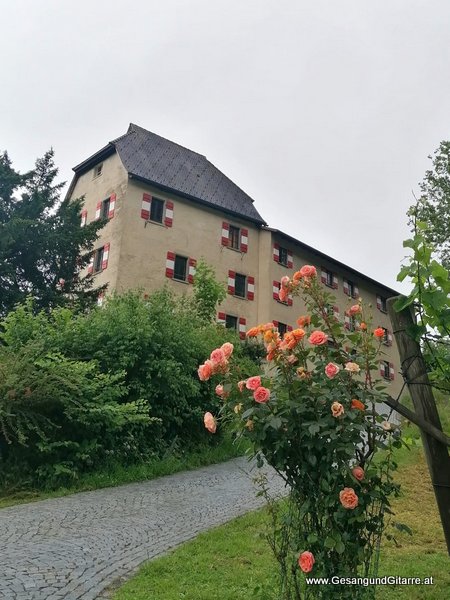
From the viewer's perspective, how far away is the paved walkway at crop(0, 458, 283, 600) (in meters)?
4.71

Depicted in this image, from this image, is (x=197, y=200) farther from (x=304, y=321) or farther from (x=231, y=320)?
(x=304, y=321)

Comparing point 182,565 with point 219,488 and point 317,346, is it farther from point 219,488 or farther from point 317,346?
point 219,488

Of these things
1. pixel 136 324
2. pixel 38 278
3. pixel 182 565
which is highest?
pixel 38 278

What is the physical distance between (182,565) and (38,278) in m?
13.7

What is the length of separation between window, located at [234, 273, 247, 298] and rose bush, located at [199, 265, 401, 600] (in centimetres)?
2373

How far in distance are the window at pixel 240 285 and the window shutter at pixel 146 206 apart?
5340 millimetres

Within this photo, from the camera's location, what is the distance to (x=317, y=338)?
3.36m

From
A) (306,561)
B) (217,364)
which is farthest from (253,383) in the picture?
(306,561)

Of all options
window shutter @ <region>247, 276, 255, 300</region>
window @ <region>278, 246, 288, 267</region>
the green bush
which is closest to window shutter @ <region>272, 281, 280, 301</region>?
window shutter @ <region>247, 276, 255, 300</region>

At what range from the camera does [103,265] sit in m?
24.5

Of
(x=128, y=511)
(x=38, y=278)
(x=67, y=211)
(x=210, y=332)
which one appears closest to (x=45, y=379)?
(x=128, y=511)

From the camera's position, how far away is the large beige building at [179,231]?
2455cm

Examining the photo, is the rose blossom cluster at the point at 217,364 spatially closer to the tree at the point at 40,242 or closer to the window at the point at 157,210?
the tree at the point at 40,242

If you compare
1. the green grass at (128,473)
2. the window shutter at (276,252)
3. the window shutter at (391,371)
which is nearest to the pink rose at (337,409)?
the green grass at (128,473)
